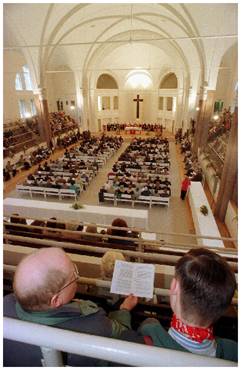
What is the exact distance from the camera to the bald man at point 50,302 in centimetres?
129

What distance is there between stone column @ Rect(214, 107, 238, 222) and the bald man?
29.9ft

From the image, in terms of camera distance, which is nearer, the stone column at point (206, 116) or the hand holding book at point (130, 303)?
the hand holding book at point (130, 303)

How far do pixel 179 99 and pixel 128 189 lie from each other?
20.4m

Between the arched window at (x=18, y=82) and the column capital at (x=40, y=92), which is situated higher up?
the arched window at (x=18, y=82)

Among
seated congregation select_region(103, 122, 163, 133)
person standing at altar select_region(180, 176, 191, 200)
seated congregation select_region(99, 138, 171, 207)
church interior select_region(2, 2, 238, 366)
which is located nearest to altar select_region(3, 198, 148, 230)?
church interior select_region(2, 2, 238, 366)

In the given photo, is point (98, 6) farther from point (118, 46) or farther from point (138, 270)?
point (138, 270)

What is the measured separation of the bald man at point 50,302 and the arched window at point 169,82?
3316cm

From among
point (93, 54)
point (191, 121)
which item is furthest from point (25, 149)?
point (191, 121)

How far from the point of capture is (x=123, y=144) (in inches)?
994

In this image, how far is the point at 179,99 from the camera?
2786 centimetres

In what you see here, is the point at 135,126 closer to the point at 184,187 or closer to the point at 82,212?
the point at 184,187

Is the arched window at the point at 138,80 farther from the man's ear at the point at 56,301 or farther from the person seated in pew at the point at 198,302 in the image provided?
the man's ear at the point at 56,301

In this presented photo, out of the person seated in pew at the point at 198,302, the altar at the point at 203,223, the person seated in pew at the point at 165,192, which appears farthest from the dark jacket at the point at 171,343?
the person seated in pew at the point at 165,192

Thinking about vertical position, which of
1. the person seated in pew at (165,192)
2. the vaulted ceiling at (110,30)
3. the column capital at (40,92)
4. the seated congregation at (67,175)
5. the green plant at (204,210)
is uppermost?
the vaulted ceiling at (110,30)
